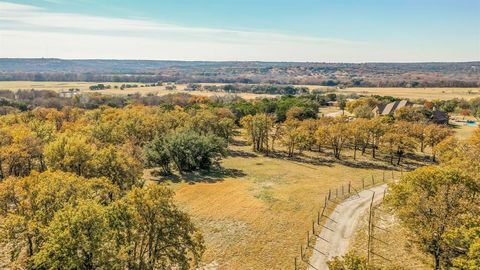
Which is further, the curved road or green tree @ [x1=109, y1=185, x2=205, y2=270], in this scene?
the curved road

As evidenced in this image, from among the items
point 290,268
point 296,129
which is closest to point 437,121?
point 296,129

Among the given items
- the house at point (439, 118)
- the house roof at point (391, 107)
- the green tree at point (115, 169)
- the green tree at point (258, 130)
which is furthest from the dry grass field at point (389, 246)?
the house roof at point (391, 107)

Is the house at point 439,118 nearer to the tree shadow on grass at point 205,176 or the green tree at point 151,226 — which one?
the tree shadow on grass at point 205,176

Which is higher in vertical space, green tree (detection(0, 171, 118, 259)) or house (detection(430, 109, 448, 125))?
green tree (detection(0, 171, 118, 259))

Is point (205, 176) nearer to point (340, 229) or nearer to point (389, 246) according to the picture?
point (340, 229)

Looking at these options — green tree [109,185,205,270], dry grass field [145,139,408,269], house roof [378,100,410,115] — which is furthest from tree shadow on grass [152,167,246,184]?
house roof [378,100,410,115]

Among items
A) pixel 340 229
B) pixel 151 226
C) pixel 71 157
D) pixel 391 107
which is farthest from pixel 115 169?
pixel 391 107

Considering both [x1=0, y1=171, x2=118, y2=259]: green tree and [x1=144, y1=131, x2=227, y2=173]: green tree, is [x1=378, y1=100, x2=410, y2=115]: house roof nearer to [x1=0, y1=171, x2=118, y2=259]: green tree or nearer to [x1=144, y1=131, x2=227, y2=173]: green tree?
[x1=144, y1=131, x2=227, y2=173]: green tree
